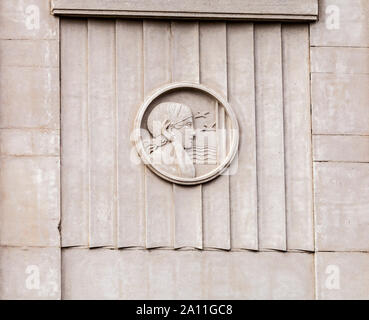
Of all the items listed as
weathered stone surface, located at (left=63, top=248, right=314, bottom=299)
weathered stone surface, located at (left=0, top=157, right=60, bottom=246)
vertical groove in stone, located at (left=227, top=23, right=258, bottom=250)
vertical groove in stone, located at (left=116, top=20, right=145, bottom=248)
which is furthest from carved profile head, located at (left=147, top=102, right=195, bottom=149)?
weathered stone surface, located at (left=63, top=248, right=314, bottom=299)

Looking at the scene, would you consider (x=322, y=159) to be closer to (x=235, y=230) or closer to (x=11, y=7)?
(x=235, y=230)

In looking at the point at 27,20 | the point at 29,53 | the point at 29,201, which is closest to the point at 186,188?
the point at 29,201

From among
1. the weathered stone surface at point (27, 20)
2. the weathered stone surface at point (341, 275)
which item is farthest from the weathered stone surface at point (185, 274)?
the weathered stone surface at point (27, 20)

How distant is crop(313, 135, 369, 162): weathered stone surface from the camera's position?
27.2 m

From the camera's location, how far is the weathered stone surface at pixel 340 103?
89.6ft

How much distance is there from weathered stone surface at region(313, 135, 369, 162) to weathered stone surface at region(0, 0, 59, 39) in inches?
169

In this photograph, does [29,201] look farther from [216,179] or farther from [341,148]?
[341,148]

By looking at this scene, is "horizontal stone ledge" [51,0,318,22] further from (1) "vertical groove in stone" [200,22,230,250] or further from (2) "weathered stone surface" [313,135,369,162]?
(2) "weathered stone surface" [313,135,369,162]

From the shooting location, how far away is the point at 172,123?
2698 centimetres

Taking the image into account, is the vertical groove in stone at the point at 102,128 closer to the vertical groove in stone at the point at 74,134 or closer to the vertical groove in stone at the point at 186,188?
the vertical groove in stone at the point at 74,134

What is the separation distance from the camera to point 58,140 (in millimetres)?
26703
